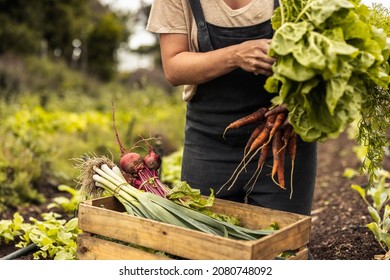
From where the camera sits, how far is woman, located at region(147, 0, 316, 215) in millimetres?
2828

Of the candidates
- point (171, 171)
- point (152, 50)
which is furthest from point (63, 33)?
point (171, 171)

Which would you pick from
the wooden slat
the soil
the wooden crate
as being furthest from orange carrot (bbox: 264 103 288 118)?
the soil

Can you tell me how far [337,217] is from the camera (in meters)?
4.61

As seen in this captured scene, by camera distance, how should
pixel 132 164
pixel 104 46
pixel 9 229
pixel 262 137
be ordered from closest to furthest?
pixel 262 137 < pixel 132 164 < pixel 9 229 < pixel 104 46

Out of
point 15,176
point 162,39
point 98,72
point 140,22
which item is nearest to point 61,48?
point 98,72

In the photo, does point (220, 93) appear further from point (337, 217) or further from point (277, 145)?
point (337, 217)

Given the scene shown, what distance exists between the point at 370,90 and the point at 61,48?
17.5 m

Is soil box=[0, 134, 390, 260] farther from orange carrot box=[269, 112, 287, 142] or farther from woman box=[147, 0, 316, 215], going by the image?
orange carrot box=[269, 112, 287, 142]

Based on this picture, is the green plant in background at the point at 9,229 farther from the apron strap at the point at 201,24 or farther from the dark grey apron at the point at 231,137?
the apron strap at the point at 201,24

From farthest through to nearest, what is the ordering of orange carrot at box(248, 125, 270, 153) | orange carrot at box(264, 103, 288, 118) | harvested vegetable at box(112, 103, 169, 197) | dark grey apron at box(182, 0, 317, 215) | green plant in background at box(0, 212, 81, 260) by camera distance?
green plant in background at box(0, 212, 81, 260) < dark grey apron at box(182, 0, 317, 215) < harvested vegetable at box(112, 103, 169, 197) < orange carrot at box(248, 125, 270, 153) < orange carrot at box(264, 103, 288, 118)

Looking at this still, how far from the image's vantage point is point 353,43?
7.08ft

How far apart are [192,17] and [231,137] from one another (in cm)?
64

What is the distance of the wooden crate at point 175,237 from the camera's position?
2.14m

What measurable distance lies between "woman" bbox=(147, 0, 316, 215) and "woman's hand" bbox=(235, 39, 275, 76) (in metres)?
0.28
